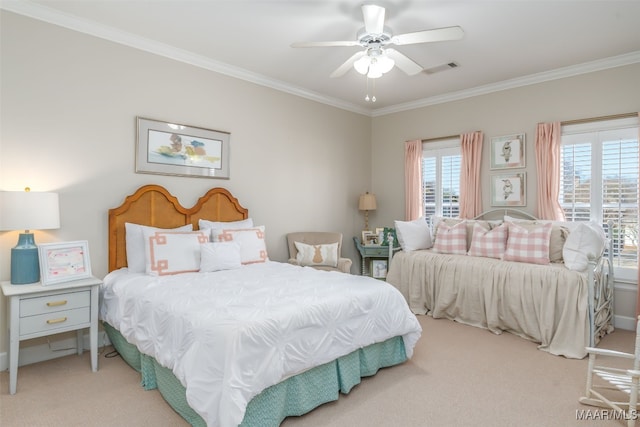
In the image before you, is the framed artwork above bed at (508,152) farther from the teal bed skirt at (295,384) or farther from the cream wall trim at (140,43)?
the teal bed skirt at (295,384)

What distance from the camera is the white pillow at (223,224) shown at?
3.79 metres

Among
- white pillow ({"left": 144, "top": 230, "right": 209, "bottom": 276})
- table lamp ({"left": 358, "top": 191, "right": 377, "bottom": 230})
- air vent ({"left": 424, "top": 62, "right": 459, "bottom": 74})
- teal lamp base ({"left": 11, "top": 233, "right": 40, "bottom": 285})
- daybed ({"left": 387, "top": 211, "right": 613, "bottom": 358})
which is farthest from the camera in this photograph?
table lamp ({"left": 358, "top": 191, "right": 377, "bottom": 230})

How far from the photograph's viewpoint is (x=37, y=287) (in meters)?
2.59

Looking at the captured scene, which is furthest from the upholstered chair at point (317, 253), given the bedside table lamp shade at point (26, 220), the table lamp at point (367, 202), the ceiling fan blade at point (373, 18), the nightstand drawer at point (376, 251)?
the ceiling fan blade at point (373, 18)

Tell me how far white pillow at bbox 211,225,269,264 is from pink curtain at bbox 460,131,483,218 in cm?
268

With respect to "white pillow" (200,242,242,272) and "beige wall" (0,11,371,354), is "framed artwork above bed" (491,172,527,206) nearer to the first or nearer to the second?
"beige wall" (0,11,371,354)

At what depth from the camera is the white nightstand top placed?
2477 mm

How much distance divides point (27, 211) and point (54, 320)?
78cm

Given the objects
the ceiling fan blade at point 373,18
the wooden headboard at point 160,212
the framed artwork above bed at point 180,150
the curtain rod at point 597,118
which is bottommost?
the wooden headboard at point 160,212

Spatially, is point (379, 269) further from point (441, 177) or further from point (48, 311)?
point (48, 311)

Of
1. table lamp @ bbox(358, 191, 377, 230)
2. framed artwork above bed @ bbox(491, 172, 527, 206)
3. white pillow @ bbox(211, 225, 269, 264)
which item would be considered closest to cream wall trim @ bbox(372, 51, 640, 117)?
framed artwork above bed @ bbox(491, 172, 527, 206)

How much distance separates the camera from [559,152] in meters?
4.14

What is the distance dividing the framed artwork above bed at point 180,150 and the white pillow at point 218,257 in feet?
2.96

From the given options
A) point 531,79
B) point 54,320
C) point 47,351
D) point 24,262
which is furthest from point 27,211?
point 531,79
